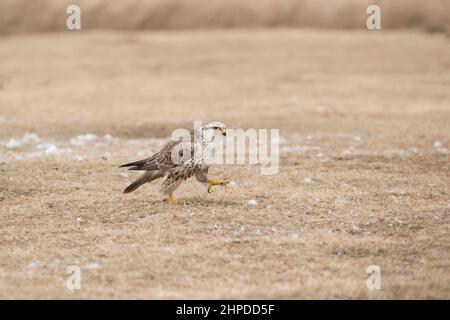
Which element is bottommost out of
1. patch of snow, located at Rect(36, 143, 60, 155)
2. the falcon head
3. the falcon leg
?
the falcon leg

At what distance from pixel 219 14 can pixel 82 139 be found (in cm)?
1035

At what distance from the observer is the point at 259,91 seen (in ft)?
46.3

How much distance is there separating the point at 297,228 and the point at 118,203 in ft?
5.79

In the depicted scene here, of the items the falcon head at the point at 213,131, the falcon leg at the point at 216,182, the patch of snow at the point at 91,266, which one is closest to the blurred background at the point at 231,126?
the patch of snow at the point at 91,266

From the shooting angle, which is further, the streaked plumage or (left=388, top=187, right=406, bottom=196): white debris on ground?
(left=388, top=187, right=406, bottom=196): white debris on ground

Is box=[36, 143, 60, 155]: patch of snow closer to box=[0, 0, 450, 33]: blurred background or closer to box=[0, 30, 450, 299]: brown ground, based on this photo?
box=[0, 30, 450, 299]: brown ground

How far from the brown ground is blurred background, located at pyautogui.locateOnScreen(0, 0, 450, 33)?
2.50 m

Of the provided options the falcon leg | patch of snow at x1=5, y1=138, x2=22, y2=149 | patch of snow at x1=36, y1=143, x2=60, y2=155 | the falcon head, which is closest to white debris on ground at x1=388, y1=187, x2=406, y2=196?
the falcon leg

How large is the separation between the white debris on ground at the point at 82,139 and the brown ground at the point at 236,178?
A: 0.13 meters

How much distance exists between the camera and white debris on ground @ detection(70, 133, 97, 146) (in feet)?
33.0

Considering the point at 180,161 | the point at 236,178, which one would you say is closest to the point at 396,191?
the point at 236,178

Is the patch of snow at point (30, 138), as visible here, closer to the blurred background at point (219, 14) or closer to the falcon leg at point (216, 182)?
the falcon leg at point (216, 182)
